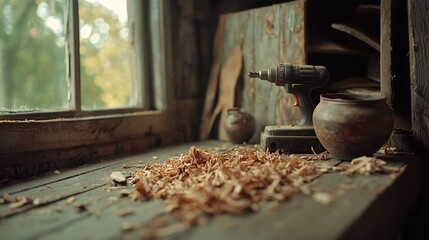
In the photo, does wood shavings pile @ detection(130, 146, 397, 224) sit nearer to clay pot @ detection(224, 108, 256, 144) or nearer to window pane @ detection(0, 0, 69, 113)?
clay pot @ detection(224, 108, 256, 144)

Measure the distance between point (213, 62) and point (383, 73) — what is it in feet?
4.72

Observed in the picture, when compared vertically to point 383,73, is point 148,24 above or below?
above

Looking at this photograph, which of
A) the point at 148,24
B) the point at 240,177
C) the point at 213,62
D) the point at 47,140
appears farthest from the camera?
the point at 213,62

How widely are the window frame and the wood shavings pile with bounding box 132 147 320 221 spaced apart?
55 centimetres

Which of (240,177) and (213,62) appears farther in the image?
(213,62)

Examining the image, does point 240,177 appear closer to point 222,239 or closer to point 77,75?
point 222,239

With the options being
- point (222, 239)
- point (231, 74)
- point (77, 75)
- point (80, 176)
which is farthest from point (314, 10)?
point (222, 239)

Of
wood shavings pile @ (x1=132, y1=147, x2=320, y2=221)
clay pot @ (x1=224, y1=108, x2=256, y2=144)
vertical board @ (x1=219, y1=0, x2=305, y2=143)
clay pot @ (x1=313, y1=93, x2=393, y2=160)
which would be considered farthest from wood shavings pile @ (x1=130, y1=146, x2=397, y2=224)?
vertical board @ (x1=219, y1=0, x2=305, y2=143)

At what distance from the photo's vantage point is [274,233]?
105 cm

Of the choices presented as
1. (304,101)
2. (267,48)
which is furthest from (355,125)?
(267,48)

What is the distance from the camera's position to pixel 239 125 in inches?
105

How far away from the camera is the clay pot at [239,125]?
2.68 m

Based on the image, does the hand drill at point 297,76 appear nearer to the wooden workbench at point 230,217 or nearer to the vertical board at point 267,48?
the vertical board at point 267,48

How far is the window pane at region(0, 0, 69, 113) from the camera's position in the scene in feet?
6.85
